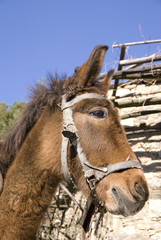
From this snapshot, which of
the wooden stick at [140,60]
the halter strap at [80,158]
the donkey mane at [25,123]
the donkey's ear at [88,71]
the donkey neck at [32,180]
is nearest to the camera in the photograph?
the halter strap at [80,158]

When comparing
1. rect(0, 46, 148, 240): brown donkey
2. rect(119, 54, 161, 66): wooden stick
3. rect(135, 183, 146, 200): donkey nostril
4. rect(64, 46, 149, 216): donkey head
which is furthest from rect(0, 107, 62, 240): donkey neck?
rect(119, 54, 161, 66): wooden stick

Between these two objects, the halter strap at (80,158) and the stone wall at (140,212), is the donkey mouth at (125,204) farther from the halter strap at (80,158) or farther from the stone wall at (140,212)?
the stone wall at (140,212)

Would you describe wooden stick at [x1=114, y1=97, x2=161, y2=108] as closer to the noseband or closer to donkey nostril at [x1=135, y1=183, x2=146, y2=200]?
the noseband

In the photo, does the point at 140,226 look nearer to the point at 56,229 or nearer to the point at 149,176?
the point at 149,176

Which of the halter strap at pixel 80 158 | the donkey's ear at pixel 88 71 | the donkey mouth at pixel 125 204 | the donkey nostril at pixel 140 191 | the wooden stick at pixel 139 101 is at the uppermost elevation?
the wooden stick at pixel 139 101

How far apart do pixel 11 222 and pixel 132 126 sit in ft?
12.3

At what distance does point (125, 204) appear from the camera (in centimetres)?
188

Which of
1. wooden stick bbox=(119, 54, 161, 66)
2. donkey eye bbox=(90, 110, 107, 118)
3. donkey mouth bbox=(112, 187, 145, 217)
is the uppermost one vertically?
wooden stick bbox=(119, 54, 161, 66)

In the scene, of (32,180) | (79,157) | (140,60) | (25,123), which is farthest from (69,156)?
(140,60)

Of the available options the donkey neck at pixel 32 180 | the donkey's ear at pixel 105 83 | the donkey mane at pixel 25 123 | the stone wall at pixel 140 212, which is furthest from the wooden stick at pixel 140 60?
the donkey neck at pixel 32 180

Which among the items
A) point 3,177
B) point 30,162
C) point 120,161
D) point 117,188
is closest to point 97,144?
point 120,161

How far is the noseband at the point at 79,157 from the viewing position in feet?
6.47

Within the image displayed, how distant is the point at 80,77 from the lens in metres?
2.34

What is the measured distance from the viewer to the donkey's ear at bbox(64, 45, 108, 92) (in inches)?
88.4
